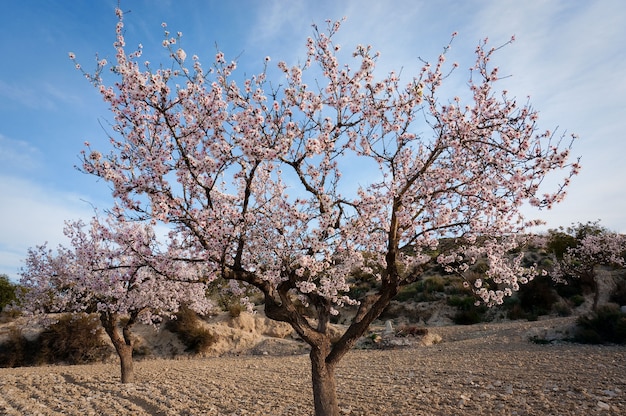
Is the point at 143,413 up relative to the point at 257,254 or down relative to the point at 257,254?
down

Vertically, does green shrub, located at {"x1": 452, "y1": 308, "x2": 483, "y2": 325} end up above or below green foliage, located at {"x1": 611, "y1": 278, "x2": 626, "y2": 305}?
below

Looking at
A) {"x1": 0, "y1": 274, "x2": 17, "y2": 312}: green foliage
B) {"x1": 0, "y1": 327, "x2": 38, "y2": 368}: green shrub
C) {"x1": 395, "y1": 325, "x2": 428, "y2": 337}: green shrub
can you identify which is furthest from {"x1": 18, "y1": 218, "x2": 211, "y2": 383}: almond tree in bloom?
{"x1": 0, "y1": 274, "x2": 17, "y2": 312}: green foliage

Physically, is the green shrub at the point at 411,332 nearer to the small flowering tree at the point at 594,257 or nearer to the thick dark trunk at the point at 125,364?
the small flowering tree at the point at 594,257

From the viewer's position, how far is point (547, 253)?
35062mm

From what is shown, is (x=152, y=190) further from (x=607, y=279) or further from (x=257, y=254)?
(x=607, y=279)

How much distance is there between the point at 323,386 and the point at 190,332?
17.0 metres

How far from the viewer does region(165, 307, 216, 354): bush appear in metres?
22.5

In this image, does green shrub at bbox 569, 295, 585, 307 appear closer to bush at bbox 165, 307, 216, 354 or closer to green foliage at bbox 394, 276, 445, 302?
green foliage at bbox 394, 276, 445, 302

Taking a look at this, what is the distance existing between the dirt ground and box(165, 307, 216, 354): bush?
5000 millimetres

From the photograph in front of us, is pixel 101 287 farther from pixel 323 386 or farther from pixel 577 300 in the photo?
pixel 577 300

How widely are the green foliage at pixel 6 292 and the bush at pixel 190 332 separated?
1273 centimetres

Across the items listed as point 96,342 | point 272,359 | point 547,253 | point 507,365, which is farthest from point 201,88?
point 547,253

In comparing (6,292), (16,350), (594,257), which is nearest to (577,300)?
(594,257)

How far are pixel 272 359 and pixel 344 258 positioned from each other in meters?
13.3
